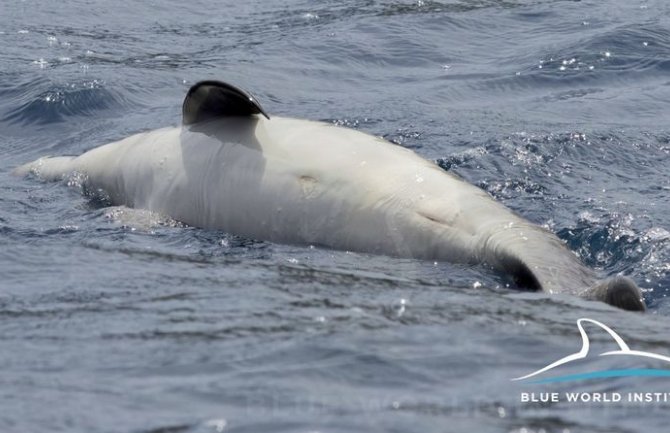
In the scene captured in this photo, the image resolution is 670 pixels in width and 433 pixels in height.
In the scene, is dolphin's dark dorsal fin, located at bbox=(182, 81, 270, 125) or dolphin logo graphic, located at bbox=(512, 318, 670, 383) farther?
dolphin's dark dorsal fin, located at bbox=(182, 81, 270, 125)

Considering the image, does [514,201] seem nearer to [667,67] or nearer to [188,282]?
[188,282]

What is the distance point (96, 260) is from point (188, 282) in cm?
84

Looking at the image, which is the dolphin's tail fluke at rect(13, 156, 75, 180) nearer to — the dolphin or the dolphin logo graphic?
the dolphin

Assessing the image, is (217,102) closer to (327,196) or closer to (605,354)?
(327,196)

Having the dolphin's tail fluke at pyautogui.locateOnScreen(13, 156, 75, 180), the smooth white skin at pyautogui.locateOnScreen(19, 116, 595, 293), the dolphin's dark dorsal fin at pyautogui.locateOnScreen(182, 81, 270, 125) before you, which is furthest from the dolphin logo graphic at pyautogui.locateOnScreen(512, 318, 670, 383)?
the dolphin's tail fluke at pyautogui.locateOnScreen(13, 156, 75, 180)

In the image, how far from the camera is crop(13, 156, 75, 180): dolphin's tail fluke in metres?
9.64

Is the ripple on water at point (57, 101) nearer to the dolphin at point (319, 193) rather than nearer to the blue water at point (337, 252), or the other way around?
the blue water at point (337, 252)

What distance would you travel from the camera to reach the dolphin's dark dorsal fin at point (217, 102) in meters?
7.89

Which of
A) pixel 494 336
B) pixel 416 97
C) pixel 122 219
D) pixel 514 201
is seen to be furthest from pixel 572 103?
pixel 494 336

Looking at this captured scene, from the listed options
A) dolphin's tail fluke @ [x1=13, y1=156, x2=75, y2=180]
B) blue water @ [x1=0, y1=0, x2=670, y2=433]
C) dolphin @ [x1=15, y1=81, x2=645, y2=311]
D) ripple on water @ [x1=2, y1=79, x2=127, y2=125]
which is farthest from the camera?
ripple on water @ [x1=2, y1=79, x2=127, y2=125]

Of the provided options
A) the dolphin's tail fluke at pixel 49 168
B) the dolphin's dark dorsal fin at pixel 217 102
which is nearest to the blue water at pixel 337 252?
the dolphin's tail fluke at pixel 49 168

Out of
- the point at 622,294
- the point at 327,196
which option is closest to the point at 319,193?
the point at 327,196

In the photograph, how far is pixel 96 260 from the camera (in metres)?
6.92

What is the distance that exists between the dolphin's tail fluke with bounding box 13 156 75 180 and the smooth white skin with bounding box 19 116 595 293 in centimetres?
98
